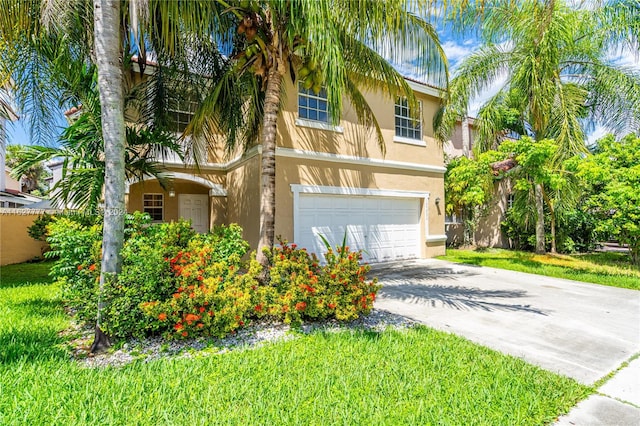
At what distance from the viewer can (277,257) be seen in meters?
6.16

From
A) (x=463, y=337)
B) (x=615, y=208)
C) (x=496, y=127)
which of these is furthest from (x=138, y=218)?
(x=496, y=127)

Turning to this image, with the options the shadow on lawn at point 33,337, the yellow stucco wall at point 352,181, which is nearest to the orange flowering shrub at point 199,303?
the shadow on lawn at point 33,337

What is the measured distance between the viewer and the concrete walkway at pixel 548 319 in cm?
389

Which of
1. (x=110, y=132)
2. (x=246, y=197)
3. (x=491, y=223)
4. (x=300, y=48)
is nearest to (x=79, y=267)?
(x=110, y=132)

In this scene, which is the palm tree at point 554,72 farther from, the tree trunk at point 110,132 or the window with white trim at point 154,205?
the window with white trim at point 154,205

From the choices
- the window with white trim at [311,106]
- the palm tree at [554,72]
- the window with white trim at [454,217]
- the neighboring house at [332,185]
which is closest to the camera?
the neighboring house at [332,185]

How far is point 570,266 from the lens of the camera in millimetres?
12281

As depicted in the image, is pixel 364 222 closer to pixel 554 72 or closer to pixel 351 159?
pixel 351 159

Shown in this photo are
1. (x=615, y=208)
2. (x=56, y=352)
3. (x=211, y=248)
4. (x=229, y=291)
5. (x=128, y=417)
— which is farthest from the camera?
(x=615, y=208)

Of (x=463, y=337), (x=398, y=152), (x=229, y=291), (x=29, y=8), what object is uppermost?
(x=29, y=8)

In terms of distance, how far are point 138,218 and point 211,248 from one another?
1.52 meters

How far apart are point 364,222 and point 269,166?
6706 mm

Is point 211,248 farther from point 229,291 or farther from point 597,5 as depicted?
point 597,5

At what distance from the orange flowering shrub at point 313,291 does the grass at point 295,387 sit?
2.34 feet
